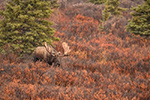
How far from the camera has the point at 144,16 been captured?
13.5m

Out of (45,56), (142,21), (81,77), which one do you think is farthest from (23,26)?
(142,21)

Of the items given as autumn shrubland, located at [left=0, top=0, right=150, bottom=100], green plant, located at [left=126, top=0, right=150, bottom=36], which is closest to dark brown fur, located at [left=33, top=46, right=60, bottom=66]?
autumn shrubland, located at [left=0, top=0, right=150, bottom=100]

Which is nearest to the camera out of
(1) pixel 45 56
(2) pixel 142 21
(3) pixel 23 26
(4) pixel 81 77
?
(4) pixel 81 77

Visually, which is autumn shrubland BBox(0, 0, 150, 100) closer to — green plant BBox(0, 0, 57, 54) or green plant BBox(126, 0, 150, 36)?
green plant BBox(0, 0, 57, 54)

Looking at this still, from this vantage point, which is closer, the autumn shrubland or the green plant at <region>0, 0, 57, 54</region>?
the autumn shrubland

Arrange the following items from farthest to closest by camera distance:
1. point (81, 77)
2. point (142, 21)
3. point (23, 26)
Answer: point (142, 21)
point (23, 26)
point (81, 77)

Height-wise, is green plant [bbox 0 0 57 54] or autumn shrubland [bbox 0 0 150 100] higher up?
green plant [bbox 0 0 57 54]

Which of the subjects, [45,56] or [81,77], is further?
[45,56]

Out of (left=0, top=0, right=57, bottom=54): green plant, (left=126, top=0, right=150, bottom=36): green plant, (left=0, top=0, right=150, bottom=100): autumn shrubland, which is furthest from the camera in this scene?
(left=126, top=0, right=150, bottom=36): green plant

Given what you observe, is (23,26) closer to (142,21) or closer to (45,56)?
(45,56)

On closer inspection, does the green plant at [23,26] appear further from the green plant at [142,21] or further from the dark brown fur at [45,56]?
the green plant at [142,21]

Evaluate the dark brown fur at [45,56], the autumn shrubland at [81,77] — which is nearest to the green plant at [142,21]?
the autumn shrubland at [81,77]

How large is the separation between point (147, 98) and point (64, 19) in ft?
53.7

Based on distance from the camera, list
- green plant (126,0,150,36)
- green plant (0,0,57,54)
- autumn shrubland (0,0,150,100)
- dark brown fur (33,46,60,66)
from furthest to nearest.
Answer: green plant (126,0,150,36) < green plant (0,0,57,54) < dark brown fur (33,46,60,66) < autumn shrubland (0,0,150,100)
